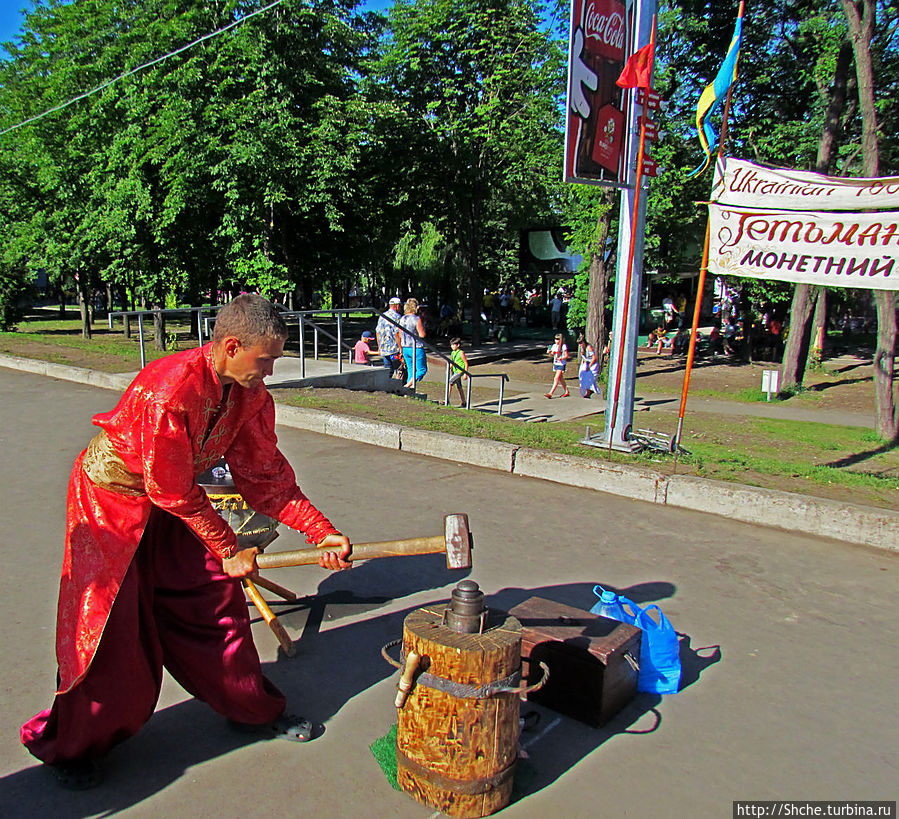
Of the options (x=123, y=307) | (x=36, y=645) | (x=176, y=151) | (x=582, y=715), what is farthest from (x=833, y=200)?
(x=123, y=307)

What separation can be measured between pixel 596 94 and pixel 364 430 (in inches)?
167

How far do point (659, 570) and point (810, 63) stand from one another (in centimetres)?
1728

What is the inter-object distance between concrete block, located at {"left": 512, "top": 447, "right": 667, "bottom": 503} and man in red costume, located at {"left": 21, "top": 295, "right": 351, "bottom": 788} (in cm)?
398

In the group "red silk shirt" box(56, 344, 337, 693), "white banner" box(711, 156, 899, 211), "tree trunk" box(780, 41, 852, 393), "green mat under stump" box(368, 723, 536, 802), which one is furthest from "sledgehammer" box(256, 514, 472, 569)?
"tree trunk" box(780, 41, 852, 393)

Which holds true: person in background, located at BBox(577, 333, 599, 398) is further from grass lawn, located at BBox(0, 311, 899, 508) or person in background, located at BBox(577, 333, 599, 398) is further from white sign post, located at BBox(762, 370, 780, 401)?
white sign post, located at BBox(762, 370, 780, 401)

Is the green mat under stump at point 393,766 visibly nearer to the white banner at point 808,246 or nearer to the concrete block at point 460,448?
the concrete block at point 460,448

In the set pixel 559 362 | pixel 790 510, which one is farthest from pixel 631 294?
pixel 559 362

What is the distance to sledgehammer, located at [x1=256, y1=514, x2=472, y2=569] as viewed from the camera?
2.51 metres

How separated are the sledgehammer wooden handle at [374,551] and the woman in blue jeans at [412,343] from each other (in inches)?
381

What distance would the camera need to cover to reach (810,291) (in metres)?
15.5

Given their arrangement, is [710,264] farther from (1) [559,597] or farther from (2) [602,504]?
(1) [559,597]

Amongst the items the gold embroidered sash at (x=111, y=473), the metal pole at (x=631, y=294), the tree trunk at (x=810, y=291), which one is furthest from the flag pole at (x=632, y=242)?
the tree trunk at (x=810, y=291)

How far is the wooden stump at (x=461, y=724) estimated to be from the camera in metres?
2.50

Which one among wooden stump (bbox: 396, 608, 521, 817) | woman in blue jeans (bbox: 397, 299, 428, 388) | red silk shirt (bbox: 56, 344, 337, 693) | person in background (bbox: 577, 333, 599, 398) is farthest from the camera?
person in background (bbox: 577, 333, 599, 398)
